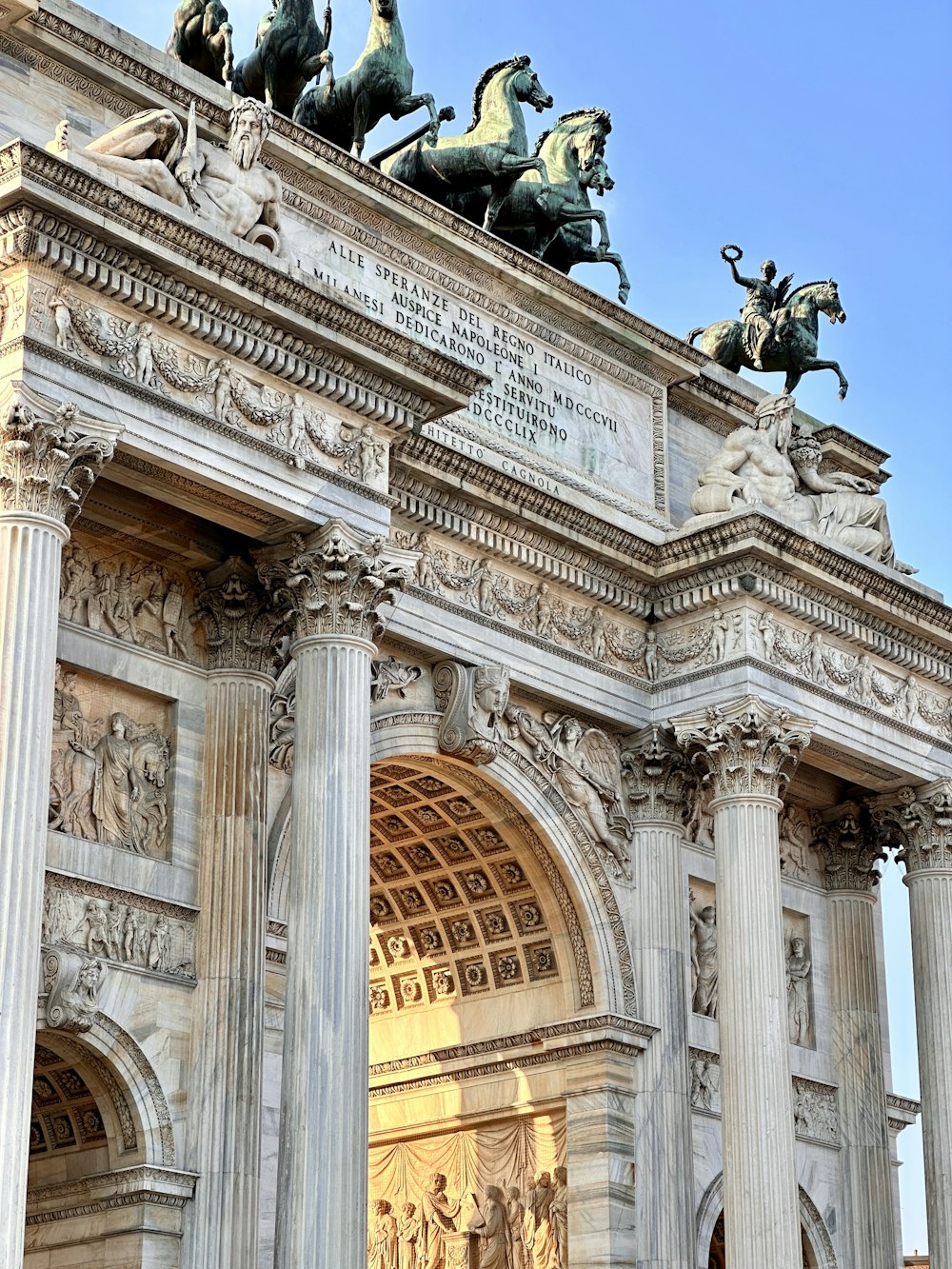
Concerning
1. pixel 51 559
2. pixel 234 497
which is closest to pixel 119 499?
pixel 234 497

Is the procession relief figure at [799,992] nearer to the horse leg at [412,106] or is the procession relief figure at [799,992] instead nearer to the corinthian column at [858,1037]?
the corinthian column at [858,1037]

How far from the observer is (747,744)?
1115 inches

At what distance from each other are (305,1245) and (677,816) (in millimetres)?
10253

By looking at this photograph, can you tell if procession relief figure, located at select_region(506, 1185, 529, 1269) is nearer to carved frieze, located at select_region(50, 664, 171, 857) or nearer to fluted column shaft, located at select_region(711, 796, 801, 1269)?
fluted column shaft, located at select_region(711, 796, 801, 1269)

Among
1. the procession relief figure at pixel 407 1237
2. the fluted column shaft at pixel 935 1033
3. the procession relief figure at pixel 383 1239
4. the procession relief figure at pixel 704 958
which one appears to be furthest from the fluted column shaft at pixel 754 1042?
the procession relief figure at pixel 383 1239

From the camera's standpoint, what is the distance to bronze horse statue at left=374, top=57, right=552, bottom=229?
100 feet

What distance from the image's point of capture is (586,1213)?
91.2ft

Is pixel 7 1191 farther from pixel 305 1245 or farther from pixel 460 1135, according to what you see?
pixel 460 1135

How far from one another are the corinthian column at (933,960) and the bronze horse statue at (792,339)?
7.21m

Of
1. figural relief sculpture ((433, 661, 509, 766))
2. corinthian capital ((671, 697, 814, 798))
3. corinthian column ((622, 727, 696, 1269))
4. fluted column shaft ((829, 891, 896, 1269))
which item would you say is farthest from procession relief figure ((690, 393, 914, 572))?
fluted column shaft ((829, 891, 896, 1269))

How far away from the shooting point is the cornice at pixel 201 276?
69.0 feet

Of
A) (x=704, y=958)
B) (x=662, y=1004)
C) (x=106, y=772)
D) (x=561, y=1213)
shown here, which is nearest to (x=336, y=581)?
(x=106, y=772)

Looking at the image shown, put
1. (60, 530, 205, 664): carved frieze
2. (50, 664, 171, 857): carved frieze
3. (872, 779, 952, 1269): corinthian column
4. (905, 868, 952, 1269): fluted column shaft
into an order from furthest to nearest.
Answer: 1. (872, 779, 952, 1269): corinthian column
2. (905, 868, 952, 1269): fluted column shaft
3. (60, 530, 205, 664): carved frieze
4. (50, 664, 171, 857): carved frieze

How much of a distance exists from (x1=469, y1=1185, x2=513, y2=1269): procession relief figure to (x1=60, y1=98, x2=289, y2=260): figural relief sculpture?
1217 cm
